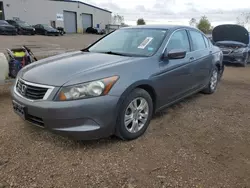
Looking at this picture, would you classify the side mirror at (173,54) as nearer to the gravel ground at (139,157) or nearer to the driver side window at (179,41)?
the driver side window at (179,41)

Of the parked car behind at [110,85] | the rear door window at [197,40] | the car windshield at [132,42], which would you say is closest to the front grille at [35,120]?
the parked car behind at [110,85]

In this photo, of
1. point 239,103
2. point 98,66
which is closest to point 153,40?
point 98,66

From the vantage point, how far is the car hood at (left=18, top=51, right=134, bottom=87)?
2773mm

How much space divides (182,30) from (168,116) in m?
1.51

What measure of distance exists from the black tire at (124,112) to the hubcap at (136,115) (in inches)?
1.6

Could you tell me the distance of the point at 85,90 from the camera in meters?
2.67

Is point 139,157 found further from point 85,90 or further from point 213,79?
point 213,79

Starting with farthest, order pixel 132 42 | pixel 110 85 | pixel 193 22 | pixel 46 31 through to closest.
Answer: pixel 193 22 < pixel 46 31 < pixel 132 42 < pixel 110 85

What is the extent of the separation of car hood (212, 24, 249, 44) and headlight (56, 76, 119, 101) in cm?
958

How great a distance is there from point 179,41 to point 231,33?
8003mm

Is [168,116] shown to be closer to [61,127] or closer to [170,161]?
[170,161]

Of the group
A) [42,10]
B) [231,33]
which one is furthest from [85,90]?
[42,10]

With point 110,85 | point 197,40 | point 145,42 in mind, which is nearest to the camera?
point 110,85

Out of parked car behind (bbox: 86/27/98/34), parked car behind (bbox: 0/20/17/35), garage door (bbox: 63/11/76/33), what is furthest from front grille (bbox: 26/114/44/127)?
garage door (bbox: 63/11/76/33)
